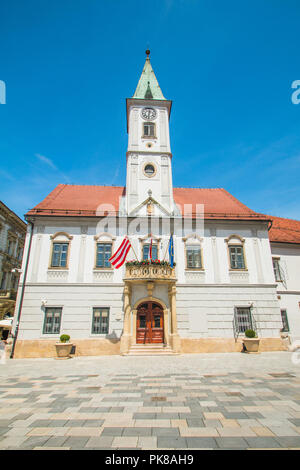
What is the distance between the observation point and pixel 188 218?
19.5 m

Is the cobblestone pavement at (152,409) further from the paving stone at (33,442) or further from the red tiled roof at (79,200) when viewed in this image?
the red tiled roof at (79,200)

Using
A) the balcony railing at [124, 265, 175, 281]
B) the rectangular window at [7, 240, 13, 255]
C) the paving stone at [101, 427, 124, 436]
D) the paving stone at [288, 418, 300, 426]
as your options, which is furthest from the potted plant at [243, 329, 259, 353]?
the rectangular window at [7, 240, 13, 255]

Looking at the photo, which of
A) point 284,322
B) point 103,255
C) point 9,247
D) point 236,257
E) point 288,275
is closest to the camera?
point 103,255

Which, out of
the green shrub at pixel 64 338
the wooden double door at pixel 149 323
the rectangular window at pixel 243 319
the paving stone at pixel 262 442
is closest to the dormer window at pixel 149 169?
the wooden double door at pixel 149 323

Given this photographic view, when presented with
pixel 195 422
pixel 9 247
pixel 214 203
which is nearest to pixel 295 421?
pixel 195 422

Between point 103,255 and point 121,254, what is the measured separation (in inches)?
86.3

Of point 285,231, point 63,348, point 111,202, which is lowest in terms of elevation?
point 63,348

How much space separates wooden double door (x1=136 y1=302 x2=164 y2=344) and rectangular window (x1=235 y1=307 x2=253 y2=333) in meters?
5.39

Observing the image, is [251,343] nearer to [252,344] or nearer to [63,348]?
[252,344]


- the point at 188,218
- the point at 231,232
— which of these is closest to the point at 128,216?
the point at 188,218

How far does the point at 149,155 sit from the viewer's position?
2209 cm

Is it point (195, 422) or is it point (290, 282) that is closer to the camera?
point (195, 422)

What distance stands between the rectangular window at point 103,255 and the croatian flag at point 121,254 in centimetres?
52

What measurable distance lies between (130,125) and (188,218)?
11017 millimetres
